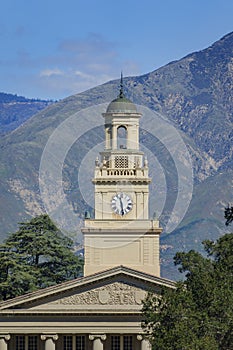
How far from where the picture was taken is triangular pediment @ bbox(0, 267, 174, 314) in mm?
126188

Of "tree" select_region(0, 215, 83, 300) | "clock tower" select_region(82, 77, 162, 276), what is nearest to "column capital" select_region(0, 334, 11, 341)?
"clock tower" select_region(82, 77, 162, 276)

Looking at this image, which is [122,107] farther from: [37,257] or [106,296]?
[37,257]

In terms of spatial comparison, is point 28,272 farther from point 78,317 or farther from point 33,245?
point 78,317

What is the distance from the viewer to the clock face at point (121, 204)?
13575 cm

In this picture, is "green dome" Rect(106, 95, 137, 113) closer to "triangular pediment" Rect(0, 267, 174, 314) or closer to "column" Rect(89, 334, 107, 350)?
"triangular pediment" Rect(0, 267, 174, 314)

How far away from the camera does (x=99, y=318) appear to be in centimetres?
12694

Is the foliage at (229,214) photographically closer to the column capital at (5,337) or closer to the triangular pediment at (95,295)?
the triangular pediment at (95,295)

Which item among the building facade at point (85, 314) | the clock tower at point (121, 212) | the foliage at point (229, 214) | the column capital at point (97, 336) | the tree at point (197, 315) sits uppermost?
the clock tower at point (121, 212)

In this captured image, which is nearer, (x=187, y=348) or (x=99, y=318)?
(x=187, y=348)

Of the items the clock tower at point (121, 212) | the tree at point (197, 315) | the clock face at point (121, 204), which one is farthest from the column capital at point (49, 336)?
the tree at point (197, 315)

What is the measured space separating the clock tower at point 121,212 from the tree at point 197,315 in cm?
3586

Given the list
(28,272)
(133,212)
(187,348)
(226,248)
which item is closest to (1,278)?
(28,272)

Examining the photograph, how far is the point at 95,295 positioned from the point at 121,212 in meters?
10.7

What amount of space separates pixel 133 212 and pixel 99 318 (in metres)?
11.9
